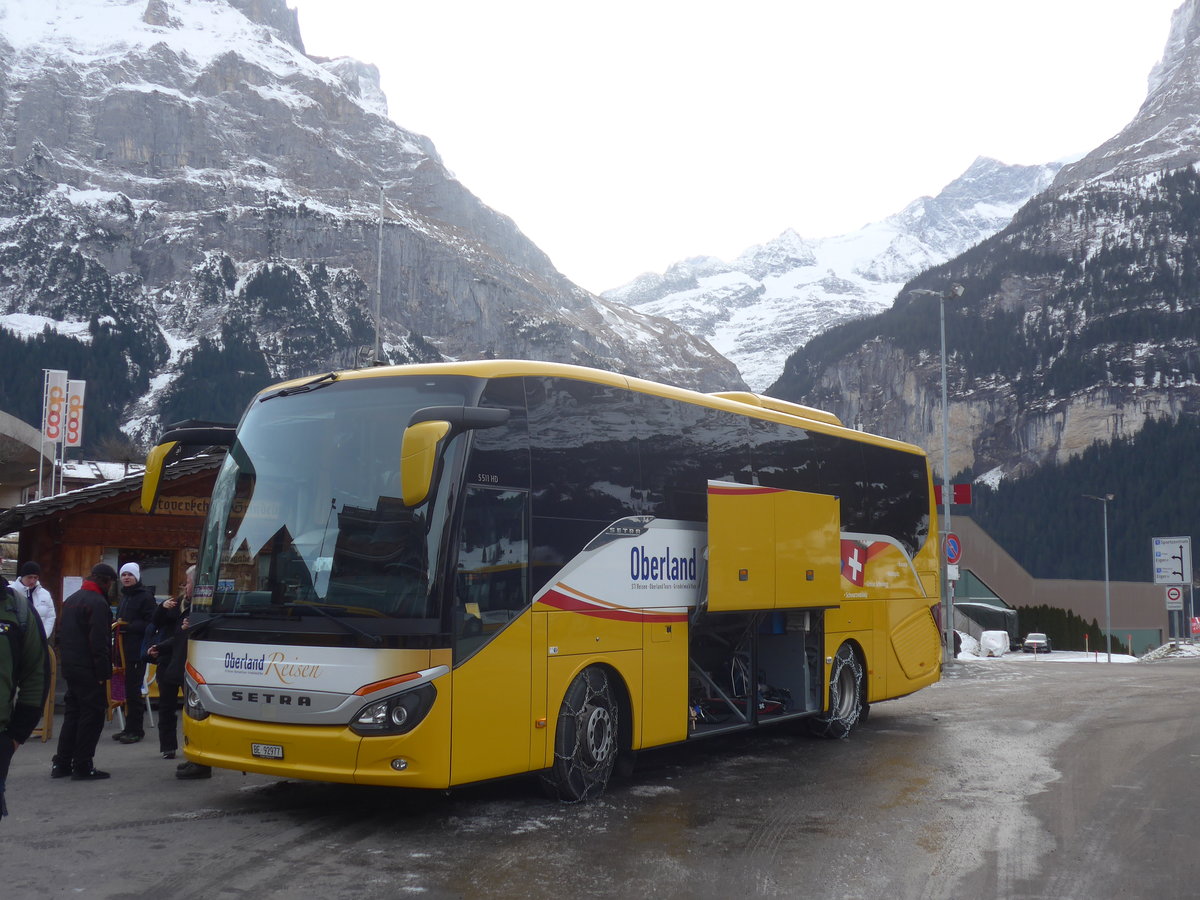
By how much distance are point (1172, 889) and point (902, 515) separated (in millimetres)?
7551

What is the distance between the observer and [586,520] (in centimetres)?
871

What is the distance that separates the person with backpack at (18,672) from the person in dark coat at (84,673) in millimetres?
4185

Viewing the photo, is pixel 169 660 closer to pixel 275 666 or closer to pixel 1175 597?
pixel 275 666

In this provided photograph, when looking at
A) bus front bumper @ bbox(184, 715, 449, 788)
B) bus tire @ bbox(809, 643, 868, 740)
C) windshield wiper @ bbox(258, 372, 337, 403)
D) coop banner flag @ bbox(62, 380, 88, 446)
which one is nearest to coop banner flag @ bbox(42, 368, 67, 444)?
coop banner flag @ bbox(62, 380, 88, 446)

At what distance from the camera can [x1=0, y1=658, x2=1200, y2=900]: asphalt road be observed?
6.38 metres

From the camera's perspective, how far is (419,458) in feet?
21.6

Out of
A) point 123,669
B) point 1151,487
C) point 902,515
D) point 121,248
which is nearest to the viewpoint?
point 123,669

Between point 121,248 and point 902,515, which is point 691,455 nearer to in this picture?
point 902,515

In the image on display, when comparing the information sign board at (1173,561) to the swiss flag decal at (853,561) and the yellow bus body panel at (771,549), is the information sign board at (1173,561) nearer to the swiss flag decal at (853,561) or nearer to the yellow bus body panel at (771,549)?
the swiss flag decal at (853,561)

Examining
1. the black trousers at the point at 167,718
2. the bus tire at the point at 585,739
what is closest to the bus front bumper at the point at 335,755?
the bus tire at the point at 585,739

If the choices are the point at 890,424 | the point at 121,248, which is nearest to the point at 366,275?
the point at 121,248

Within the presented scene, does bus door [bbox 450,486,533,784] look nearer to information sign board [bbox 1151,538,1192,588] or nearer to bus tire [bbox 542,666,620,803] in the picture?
bus tire [bbox 542,666,620,803]

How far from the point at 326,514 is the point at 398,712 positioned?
135 centimetres

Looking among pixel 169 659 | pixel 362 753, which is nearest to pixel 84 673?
pixel 169 659
